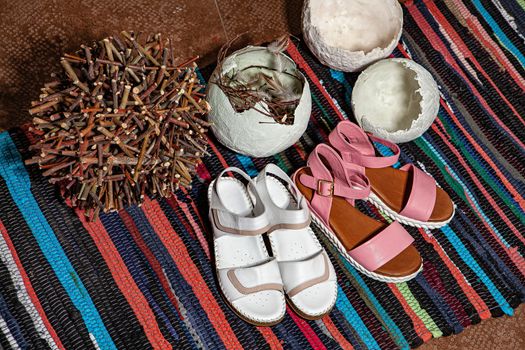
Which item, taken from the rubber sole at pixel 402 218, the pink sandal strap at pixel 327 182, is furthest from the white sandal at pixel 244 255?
the rubber sole at pixel 402 218

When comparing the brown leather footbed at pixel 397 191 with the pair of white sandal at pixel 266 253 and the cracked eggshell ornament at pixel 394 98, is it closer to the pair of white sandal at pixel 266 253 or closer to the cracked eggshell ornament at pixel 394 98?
the cracked eggshell ornament at pixel 394 98

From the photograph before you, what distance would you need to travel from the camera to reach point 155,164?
925 mm

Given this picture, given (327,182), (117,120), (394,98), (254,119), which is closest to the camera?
(117,120)

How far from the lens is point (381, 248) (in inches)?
45.0

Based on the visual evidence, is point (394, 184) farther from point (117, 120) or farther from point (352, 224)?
point (117, 120)

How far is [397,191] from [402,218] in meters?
0.06

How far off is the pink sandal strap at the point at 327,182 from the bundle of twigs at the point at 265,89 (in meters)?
0.13

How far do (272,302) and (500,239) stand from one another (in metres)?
0.53

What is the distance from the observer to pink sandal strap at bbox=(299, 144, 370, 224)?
117cm

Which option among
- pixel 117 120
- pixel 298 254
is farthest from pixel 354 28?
pixel 117 120

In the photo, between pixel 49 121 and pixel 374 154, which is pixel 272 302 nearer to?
pixel 374 154

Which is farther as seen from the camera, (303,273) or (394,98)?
(394,98)

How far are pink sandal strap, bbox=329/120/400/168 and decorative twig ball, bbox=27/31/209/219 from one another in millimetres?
334

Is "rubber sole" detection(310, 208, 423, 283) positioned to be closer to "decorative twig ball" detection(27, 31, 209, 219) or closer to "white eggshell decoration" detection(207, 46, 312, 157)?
"white eggshell decoration" detection(207, 46, 312, 157)
